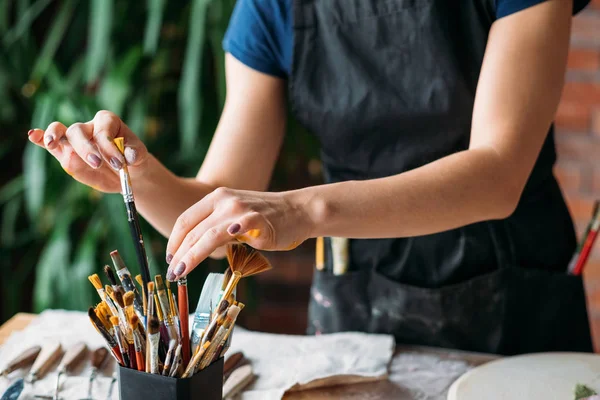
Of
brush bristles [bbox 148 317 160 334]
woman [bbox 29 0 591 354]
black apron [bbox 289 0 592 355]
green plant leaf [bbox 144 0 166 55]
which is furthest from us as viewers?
green plant leaf [bbox 144 0 166 55]

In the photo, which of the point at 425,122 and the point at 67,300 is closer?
the point at 425,122

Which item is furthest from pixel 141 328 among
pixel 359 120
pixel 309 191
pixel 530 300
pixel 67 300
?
pixel 67 300

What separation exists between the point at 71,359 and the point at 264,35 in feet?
1.81

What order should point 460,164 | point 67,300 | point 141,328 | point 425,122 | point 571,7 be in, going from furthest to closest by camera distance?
point 67,300
point 425,122
point 571,7
point 460,164
point 141,328

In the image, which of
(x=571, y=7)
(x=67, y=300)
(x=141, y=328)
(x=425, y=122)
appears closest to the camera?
(x=141, y=328)

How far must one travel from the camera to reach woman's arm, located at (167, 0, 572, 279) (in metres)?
0.70

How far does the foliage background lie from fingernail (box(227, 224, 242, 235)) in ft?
3.27

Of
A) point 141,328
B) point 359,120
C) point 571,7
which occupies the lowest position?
point 141,328

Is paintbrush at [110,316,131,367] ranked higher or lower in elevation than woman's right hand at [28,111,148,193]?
lower

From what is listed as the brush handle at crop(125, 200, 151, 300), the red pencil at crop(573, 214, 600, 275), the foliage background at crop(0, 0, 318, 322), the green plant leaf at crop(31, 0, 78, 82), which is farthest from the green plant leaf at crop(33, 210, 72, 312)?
the red pencil at crop(573, 214, 600, 275)

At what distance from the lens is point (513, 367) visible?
0.87m

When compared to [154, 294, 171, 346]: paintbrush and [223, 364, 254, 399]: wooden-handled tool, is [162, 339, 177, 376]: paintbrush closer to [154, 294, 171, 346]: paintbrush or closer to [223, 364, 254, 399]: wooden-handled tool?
[154, 294, 171, 346]: paintbrush

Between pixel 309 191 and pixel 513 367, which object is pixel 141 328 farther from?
pixel 513 367

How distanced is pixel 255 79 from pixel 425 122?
0.28 metres
